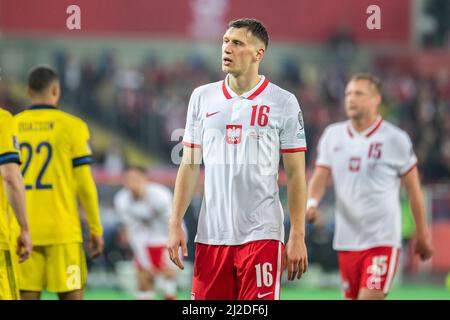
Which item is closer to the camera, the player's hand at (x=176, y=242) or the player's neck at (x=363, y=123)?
the player's hand at (x=176, y=242)

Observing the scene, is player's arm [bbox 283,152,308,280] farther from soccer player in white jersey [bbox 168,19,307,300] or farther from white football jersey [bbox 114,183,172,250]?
white football jersey [bbox 114,183,172,250]

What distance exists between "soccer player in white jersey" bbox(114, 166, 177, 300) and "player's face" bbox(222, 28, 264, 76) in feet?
22.8

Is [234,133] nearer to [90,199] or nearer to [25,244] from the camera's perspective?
[25,244]

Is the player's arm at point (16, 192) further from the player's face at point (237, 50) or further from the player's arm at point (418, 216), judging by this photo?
the player's arm at point (418, 216)

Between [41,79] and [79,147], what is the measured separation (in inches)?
23.9

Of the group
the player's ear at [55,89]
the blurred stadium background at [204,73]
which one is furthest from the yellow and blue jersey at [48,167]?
the blurred stadium background at [204,73]

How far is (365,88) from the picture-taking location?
30.9 feet

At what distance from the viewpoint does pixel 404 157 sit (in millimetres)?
9312

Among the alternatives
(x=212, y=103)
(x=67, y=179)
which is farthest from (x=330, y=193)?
(x=212, y=103)

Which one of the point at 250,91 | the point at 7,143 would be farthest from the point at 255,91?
the point at 7,143

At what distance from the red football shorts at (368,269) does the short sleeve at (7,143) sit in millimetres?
3369

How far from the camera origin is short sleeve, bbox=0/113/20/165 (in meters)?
6.89

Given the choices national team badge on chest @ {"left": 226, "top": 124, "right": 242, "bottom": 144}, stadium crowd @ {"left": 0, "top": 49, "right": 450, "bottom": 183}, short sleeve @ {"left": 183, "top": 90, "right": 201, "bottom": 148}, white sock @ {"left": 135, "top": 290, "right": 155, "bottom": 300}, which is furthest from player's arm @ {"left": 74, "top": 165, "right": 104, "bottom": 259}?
stadium crowd @ {"left": 0, "top": 49, "right": 450, "bottom": 183}

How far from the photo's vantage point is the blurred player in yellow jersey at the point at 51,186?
831 cm
